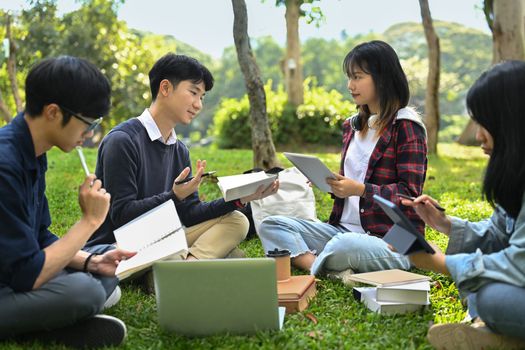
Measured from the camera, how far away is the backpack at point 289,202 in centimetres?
404

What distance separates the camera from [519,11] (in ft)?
25.5

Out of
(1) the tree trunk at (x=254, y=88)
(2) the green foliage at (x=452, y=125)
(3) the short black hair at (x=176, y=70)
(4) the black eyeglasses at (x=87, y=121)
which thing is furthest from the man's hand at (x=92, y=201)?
(2) the green foliage at (x=452, y=125)

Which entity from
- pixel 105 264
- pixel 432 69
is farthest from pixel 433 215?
pixel 432 69

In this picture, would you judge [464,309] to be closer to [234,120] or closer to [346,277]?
[346,277]

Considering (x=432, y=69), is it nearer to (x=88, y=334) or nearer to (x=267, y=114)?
(x=267, y=114)

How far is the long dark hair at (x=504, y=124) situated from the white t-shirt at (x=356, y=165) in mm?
1178

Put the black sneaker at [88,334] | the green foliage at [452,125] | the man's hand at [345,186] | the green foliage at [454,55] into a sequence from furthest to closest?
the green foliage at [454,55], the green foliage at [452,125], the man's hand at [345,186], the black sneaker at [88,334]

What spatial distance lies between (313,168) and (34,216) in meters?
1.28

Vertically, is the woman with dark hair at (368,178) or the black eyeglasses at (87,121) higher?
the black eyeglasses at (87,121)

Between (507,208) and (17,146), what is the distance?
5.60 feet

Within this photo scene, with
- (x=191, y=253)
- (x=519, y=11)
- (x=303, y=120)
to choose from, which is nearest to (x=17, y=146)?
(x=191, y=253)

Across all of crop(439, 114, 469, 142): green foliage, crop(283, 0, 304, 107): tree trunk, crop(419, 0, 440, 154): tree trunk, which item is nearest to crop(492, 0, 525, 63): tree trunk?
crop(419, 0, 440, 154): tree trunk

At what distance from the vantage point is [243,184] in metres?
2.99

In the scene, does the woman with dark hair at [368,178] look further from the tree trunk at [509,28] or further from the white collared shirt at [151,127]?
the tree trunk at [509,28]
